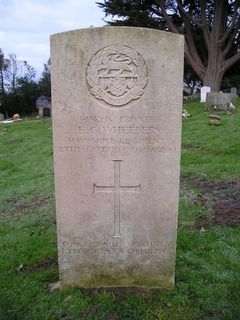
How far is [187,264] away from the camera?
4410 mm

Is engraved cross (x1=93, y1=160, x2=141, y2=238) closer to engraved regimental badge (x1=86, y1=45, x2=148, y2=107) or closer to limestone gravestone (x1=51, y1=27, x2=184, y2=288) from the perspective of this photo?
limestone gravestone (x1=51, y1=27, x2=184, y2=288)

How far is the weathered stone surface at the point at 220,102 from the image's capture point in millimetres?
18125

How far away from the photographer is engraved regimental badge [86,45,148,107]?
136 inches

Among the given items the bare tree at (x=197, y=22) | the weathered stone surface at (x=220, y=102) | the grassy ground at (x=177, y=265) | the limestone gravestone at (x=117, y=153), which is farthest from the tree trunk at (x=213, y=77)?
the limestone gravestone at (x=117, y=153)

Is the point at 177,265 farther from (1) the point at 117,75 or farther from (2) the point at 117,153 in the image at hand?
(1) the point at 117,75

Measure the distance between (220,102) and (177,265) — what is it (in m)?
15.2

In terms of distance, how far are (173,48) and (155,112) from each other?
586 mm

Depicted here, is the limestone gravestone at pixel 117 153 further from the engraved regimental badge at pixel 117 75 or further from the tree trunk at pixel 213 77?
the tree trunk at pixel 213 77

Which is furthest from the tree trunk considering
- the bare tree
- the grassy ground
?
the grassy ground

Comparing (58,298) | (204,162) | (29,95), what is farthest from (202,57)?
(58,298)

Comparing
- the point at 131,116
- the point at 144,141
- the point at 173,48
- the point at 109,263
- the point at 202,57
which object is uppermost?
the point at 202,57

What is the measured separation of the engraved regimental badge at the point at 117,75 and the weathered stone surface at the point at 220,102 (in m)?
14.8

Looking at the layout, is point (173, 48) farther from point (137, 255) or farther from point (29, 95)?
point (29, 95)

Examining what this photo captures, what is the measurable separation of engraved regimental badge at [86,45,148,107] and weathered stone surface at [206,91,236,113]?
14.8 metres
